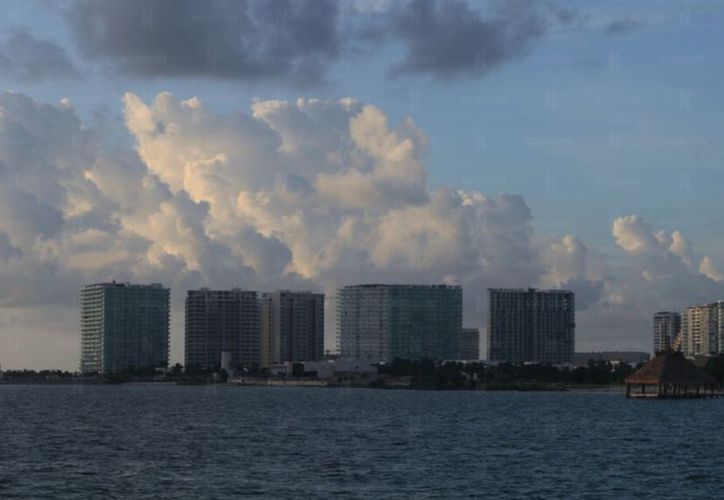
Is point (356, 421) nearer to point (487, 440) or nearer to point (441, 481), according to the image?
point (487, 440)

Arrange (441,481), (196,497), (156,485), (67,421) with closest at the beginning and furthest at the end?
1. (196,497)
2. (156,485)
3. (441,481)
4. (67,421)

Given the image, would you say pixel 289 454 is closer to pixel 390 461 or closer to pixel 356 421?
pixel 390 461

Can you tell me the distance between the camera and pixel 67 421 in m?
176

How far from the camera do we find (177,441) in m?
130

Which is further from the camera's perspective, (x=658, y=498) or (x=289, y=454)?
(x=289, y=454)

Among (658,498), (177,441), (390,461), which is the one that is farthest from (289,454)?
(658,498)

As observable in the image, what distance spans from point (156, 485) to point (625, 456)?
4869 centimetres

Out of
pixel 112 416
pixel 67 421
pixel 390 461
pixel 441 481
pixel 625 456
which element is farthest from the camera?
pixel 112 416

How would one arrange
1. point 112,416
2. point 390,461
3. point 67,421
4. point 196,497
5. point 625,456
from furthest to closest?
point 112,416 → point 67,421 → point 625,456 → point 390,461 → point 196,497

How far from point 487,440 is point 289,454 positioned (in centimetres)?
3036

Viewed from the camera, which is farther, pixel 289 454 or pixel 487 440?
pixel 487 440

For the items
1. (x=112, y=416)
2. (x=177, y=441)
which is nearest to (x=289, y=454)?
(x=177, y=441)

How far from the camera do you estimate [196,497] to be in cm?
8212

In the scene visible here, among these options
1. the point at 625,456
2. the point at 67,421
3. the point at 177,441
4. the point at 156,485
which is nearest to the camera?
the point at 156,485
